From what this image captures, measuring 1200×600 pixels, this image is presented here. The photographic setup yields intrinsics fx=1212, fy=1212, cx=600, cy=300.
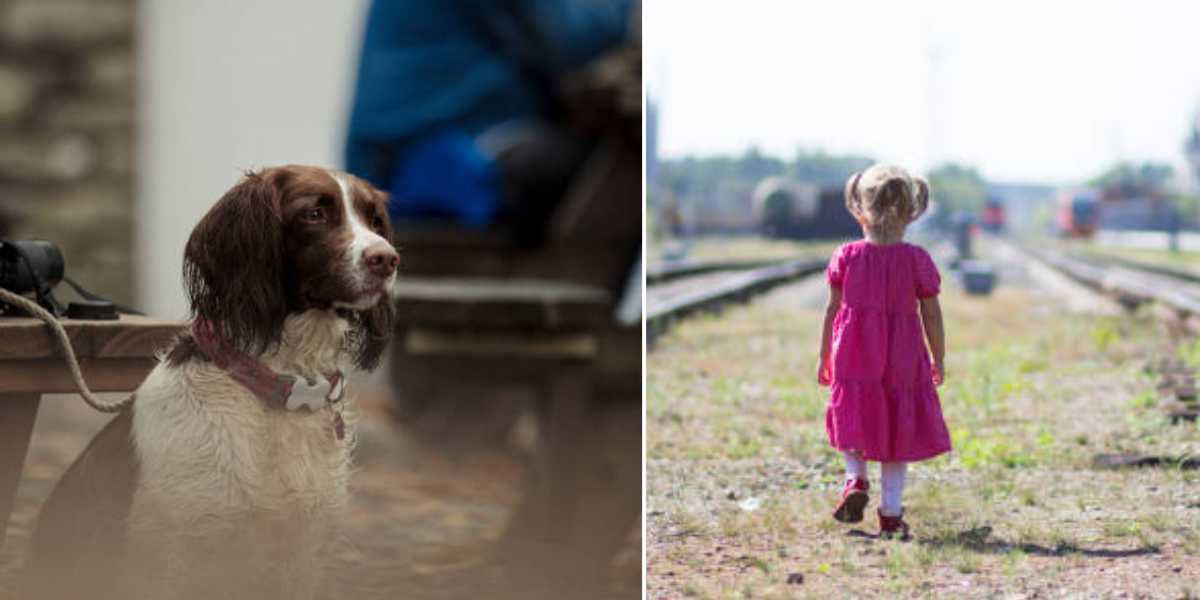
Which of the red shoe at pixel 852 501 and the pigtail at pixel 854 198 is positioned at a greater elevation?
the pigtail at pixel 854 198

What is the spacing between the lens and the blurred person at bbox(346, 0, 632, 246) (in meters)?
5.46

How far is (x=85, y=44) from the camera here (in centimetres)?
232

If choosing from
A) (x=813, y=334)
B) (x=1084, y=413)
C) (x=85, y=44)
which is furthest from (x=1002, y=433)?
(x=85, y=44)

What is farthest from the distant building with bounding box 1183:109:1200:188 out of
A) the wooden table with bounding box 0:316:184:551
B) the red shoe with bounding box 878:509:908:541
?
the wooden table with bounding box 0:316:184:551

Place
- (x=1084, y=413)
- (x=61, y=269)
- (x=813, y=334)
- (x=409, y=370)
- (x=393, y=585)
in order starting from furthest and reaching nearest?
(x=409, y=370)
(x=1084, y=413)
(x=813, y=334)
(x=393, y=585)
(x=61, y=269)

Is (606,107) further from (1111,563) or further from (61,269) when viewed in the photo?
(61,269)

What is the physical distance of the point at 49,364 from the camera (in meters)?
1.49

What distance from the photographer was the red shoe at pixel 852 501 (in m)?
2.01

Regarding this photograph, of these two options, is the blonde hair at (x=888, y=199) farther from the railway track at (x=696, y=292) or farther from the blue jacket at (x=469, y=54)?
the blue jacket at (x=469, y=54)

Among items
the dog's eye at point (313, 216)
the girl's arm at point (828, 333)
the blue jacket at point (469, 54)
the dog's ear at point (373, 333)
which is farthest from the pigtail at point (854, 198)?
the blue jacket at point (469, 54)

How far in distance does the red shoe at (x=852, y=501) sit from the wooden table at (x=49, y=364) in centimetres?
111

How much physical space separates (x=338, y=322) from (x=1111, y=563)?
1447 mm

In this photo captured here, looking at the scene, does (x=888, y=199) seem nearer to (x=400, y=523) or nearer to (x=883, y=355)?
(x=883, y=355)

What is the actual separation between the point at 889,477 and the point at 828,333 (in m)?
0.26
